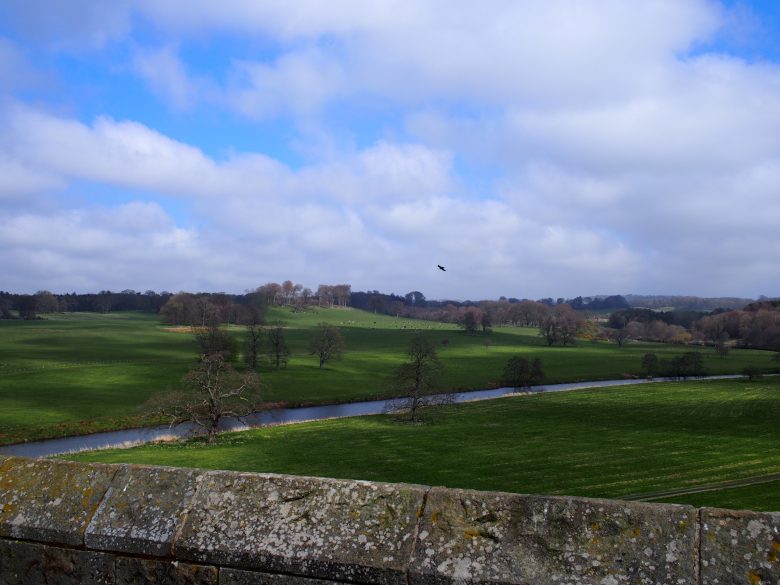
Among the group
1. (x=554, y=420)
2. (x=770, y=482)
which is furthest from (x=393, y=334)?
(x=770, y=482)

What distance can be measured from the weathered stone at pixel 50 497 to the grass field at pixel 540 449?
27.0 meters

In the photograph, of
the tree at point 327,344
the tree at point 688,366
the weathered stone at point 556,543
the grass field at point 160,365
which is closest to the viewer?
the weathered stone at point 556,543

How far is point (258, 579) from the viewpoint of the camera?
3660 millimetres

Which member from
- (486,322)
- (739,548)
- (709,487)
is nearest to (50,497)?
(739,548)

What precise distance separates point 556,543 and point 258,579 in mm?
1825

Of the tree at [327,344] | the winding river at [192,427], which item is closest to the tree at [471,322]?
the tree at [327,344]

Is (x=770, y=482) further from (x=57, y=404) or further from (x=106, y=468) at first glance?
(x=57, y=404)

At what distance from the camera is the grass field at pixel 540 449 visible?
3172cm

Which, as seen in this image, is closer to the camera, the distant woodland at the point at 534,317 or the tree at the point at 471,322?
the distant woodland at the point at 534,317

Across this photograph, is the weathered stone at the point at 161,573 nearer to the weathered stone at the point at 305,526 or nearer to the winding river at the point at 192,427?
the weathered stone at the point at 305,526

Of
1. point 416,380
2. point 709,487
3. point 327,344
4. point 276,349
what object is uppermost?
point 327,344

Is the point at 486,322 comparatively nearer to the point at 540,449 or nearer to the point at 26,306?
the point at 540,449

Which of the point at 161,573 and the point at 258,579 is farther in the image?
the point at 161,573

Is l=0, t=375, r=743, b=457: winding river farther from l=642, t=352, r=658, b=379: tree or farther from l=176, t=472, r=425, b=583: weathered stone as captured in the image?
l=176, t=472, r=425, b=583: weathered stone
